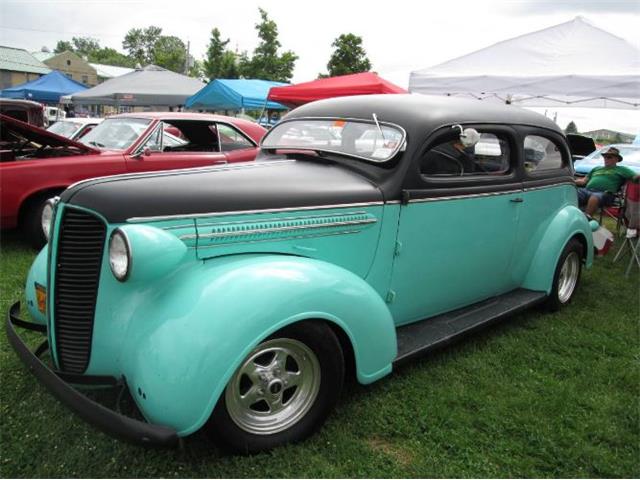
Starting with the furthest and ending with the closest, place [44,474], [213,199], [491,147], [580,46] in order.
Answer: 1. [580,46]
2. [491,147]
3. [213,199]
4. [44,474]

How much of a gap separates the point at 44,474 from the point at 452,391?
7.09ft

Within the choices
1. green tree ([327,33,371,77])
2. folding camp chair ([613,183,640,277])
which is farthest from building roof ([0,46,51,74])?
folding camp chair ([613,183,640,277])

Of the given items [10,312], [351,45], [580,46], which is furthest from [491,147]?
[351,45]

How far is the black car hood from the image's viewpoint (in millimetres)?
2219

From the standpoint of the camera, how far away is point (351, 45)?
89.0 feet

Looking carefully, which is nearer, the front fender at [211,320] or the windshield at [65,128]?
the front fender at [211,320]

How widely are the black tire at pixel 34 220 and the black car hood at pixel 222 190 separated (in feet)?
12.0

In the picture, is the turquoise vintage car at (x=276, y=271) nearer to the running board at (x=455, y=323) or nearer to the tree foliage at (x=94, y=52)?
the running board at (x=455, y=323)

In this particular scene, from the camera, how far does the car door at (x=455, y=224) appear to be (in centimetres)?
304

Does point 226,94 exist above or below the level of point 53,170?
above

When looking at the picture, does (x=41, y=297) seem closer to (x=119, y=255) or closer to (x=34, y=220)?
(x=119, y=255)

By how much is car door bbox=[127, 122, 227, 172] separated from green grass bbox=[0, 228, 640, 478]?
3.30 meters

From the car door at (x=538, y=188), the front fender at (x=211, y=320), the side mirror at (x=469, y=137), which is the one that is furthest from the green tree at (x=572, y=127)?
the front fender at (x=211, y=320)

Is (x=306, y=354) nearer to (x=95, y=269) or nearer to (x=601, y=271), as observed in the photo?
(x=95, y=269)
